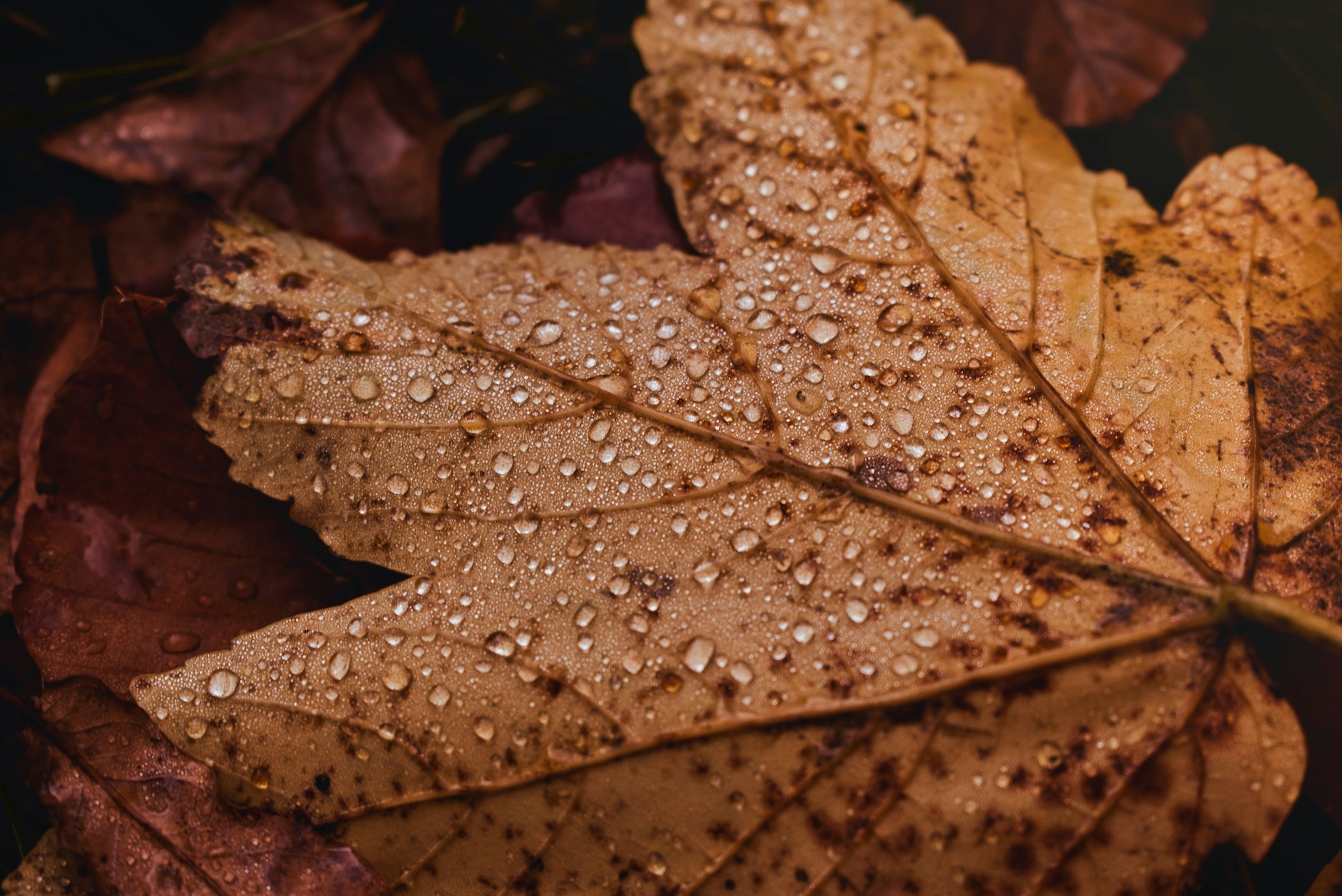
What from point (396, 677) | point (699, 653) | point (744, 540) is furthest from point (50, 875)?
point (744, 540)

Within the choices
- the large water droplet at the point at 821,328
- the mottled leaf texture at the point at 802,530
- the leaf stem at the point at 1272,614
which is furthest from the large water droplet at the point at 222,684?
the leaf stem at the point at 1272,614

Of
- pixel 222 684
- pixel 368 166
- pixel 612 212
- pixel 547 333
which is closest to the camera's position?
pixel 222 684

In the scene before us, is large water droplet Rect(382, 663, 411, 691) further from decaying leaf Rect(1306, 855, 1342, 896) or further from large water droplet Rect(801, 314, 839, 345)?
decaying leaf Rect(1306, 855, 1342, 896)

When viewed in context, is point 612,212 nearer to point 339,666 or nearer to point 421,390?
point 421,390

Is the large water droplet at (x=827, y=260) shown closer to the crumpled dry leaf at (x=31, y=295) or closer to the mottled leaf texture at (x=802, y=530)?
the mottled leaf texture at (x=802, y=530)

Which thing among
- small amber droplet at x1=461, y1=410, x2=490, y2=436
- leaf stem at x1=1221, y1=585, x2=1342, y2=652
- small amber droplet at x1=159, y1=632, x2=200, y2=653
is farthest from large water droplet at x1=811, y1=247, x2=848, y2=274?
small amber droplet at x1=159, y1=632, x2=200, y2=653
